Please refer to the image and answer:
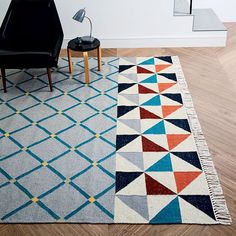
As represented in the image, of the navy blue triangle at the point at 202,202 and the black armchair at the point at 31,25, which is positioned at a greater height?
the black armchair at the point at 31,25

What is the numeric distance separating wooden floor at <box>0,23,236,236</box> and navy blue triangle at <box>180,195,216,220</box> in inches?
5.4

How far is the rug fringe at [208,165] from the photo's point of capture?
8.60ft

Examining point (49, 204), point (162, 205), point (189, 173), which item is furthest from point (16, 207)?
point (189, 173)

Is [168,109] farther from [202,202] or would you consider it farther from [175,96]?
[202,202]

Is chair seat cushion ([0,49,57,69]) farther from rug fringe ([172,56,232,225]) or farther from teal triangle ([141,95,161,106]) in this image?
rug fringe ([172,56,232,225])

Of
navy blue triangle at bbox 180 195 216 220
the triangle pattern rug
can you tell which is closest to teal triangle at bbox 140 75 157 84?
the triangle pattern rug

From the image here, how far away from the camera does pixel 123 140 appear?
338 centimetres

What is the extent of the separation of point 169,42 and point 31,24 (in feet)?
6.27

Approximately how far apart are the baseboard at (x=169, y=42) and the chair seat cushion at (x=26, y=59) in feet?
4.36

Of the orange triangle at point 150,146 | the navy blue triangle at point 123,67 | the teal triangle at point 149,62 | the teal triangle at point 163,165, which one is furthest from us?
the teal triangle at point 149,62

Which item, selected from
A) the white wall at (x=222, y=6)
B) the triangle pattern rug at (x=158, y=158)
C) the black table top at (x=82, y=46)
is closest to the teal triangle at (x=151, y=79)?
the triangle pattern rug at (x=158, y=158)

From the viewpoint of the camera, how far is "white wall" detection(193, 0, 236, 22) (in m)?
5.75

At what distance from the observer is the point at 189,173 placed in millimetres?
2986

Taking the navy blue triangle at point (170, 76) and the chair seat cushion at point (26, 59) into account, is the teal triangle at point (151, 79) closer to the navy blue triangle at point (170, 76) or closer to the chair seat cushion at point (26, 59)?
the navy blue triangle at point (170, 76)
